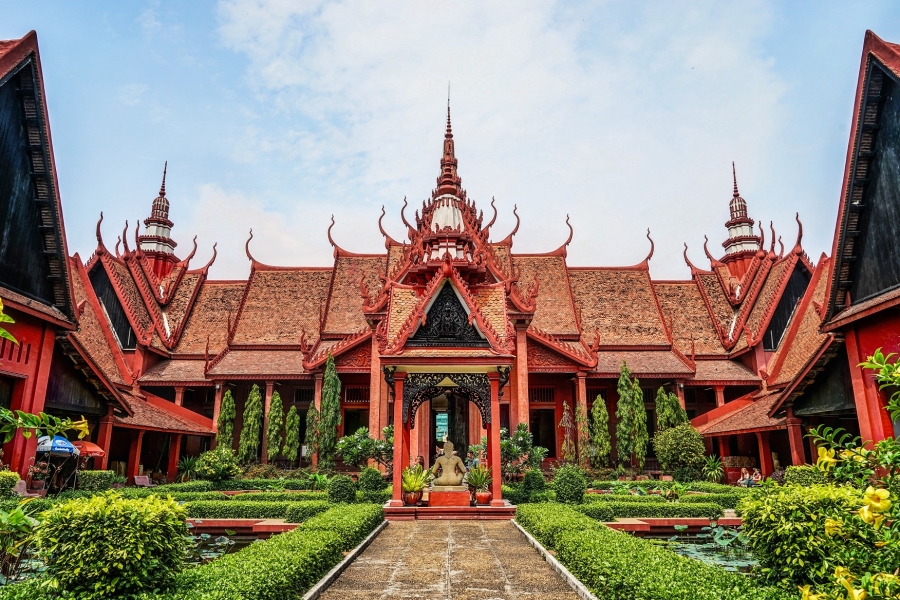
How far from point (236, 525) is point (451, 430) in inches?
368

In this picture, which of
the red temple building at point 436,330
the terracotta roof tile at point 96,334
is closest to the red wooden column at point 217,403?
the red temple building at point 436,330

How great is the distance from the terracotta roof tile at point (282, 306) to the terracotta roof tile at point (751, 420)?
48.7 feet

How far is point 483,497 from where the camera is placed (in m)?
10.8

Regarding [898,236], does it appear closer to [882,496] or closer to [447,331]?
[447,331]

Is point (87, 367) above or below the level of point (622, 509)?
above

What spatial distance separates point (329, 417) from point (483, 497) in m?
9.13

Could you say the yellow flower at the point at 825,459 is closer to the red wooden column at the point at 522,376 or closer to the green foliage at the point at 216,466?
the green foliage at the point at 216,466

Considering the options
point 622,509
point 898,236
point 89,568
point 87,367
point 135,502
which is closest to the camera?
point 89,568

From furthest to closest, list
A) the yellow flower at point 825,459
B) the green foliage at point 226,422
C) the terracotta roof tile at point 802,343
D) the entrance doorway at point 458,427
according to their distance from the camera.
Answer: the green foliage at point 226,422
the entrance doorway at point 458,427
the terracotta roof tile at point 802,343
the yellow flower at point 825,459

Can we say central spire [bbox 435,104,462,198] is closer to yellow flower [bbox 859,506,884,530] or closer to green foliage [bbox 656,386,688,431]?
green foliage [bbox 656,386,688,431]

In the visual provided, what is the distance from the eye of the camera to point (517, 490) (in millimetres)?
11914

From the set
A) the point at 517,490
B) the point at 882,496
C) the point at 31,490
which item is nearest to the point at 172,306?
the point at 31,490

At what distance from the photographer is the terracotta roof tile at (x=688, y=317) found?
24.0 meters

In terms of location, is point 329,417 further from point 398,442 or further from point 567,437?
point 398,442
